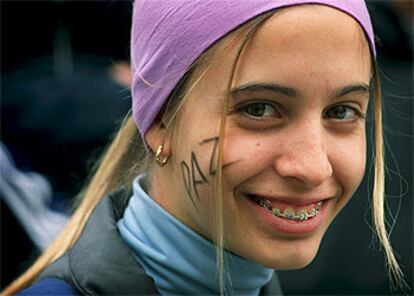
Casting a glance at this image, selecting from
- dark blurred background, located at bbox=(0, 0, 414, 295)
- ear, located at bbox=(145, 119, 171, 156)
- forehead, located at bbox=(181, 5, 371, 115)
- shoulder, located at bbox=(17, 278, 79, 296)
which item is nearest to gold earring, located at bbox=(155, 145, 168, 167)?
ear, located at bbox=(145, 119, 171, 156)

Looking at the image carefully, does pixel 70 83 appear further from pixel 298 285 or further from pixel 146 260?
pixel 146 260

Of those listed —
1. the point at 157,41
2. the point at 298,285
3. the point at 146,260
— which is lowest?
the point at 298,285

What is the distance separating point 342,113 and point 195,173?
306 millimetres

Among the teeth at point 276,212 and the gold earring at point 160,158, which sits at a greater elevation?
the gold earring at point 160,158

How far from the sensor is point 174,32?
1.76 metres

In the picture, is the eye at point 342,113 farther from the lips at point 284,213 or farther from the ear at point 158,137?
the ear at point 158,137

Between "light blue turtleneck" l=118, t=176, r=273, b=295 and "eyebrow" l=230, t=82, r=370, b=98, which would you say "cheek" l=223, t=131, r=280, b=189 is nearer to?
"eyebrow" l=230, t=82, r=370, b=98

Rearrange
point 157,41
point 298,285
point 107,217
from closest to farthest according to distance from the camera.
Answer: point 157,41
point 107,217
point 298,285

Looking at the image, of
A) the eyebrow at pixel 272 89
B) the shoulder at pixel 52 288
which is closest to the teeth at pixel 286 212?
the eyebrow at pixel 272 89

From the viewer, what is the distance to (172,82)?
69.8 inches

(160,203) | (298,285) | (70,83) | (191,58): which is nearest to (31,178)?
(70,83)

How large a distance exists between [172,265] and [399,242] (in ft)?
4.31

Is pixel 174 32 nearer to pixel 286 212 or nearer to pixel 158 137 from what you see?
pixel 158 137

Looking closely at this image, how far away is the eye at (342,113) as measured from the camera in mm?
1734
